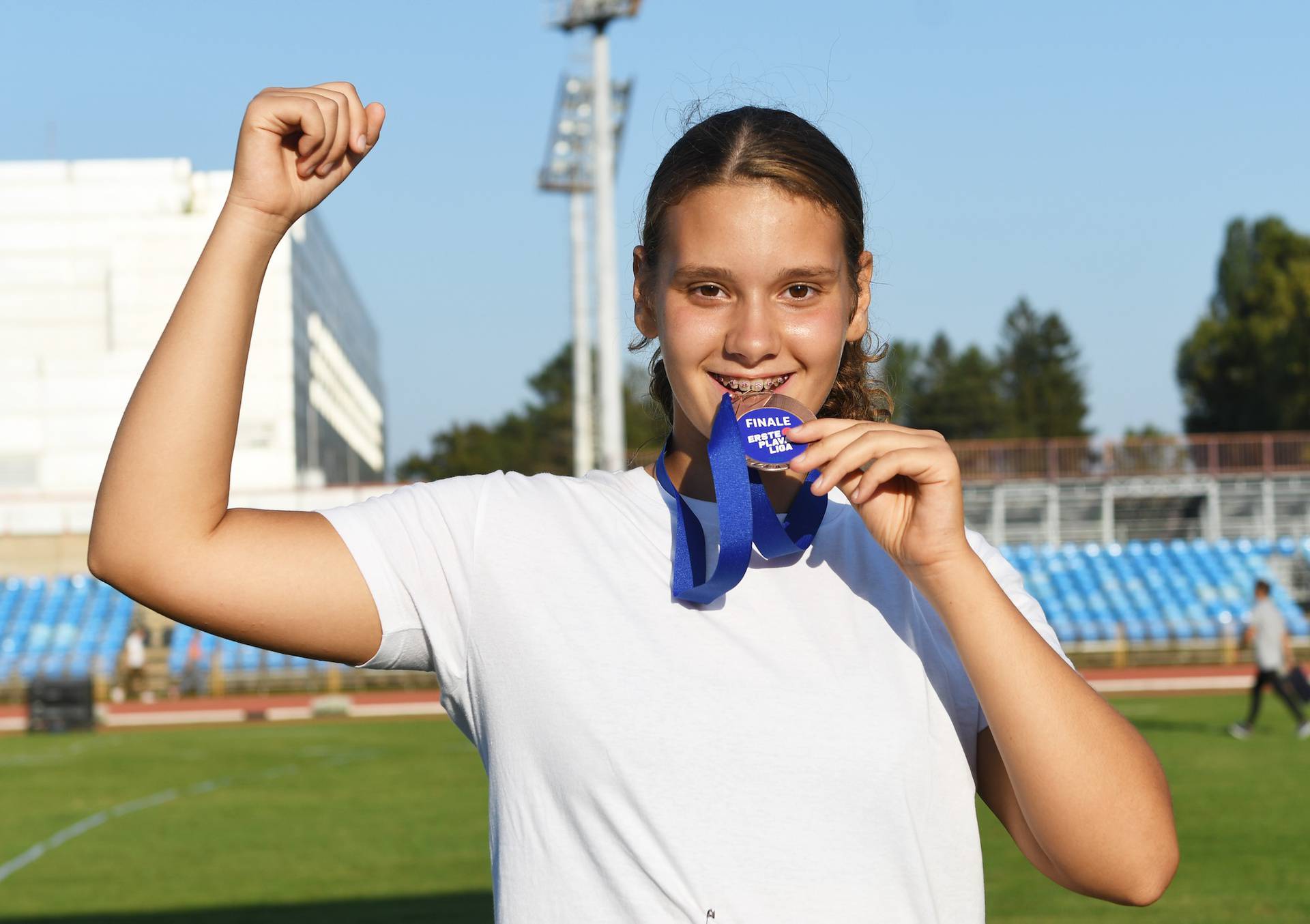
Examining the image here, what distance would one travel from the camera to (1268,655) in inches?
699

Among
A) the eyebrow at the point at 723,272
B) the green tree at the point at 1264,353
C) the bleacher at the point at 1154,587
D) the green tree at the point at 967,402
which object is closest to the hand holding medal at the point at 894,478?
the eyebrow at the point at 723,272

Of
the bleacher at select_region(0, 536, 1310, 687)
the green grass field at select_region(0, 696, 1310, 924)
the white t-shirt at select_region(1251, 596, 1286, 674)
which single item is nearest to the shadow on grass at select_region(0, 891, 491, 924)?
the green grass field at select_region(0, 696, 1310, 924)

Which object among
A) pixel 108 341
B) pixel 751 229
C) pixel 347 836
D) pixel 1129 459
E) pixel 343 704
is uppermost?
pixel 108 341

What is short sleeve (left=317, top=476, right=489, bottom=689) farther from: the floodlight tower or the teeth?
the floodlight tower

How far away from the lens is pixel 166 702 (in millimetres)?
26859

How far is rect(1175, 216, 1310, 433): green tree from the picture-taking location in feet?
216

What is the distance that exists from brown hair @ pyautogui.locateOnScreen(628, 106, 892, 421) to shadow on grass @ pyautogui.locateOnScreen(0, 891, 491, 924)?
22.3ft

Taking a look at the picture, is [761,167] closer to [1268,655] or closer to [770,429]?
[770,429]

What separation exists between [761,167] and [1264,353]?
71.8 metres

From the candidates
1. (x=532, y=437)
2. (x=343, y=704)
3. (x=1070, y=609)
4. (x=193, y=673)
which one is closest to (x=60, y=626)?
(x=193, y=673)

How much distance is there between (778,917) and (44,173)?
30.7 m

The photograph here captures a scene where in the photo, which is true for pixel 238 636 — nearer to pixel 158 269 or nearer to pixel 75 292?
pixel 158 269

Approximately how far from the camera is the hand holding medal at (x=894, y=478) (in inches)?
74.4

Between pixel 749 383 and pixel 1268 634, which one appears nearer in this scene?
pixel 749 383
